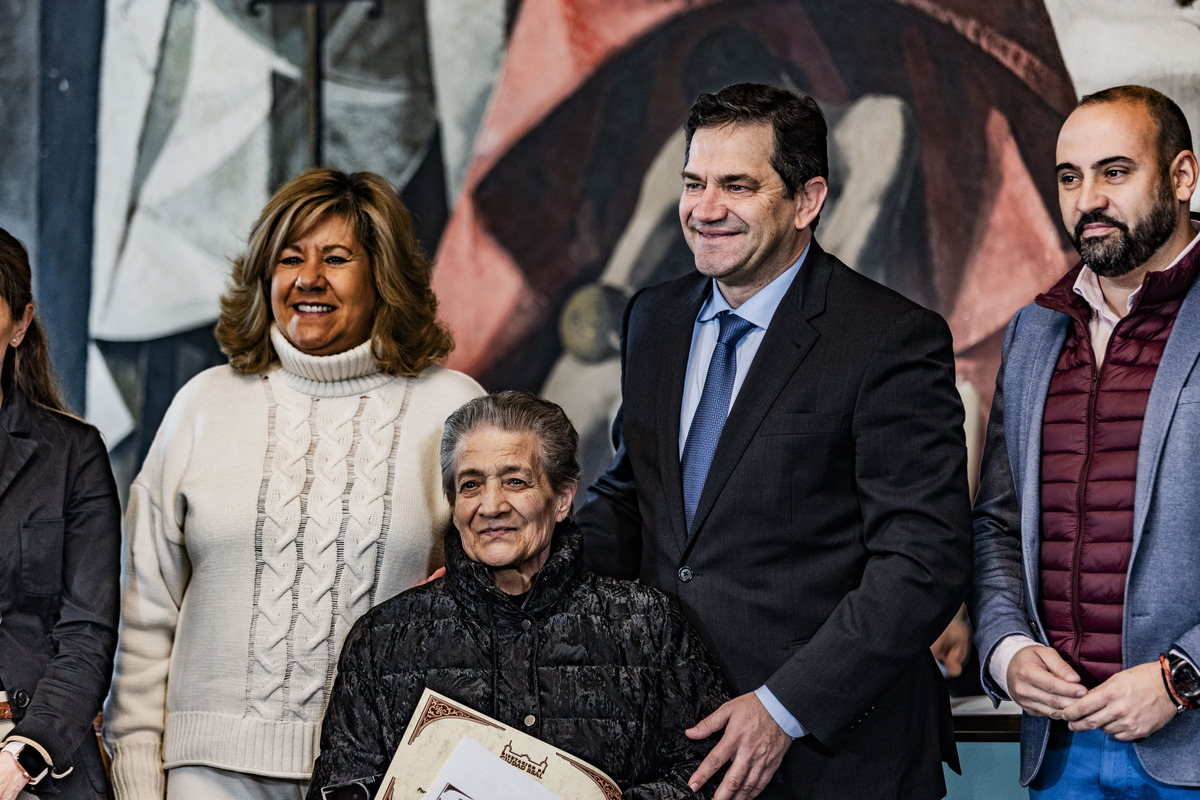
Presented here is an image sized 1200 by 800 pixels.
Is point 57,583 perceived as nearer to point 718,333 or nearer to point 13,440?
point 13,440

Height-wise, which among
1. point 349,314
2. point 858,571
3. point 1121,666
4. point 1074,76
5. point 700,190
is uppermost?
point 1074,76

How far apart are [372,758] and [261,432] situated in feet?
2.71

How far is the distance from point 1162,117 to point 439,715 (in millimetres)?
1720

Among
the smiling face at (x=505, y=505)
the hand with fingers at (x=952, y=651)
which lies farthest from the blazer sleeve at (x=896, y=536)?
the hand with fingers at (x=952, y=651)

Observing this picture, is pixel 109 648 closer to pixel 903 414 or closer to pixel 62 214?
pixel 903 414

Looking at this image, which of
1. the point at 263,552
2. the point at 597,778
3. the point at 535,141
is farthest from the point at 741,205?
the point at 535,141

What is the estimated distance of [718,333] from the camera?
2473mm

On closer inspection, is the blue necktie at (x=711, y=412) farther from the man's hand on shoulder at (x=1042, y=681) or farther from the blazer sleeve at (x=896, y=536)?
the man's hand on shoulder at (x=1042, y=681)

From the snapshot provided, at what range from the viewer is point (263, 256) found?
108 inches

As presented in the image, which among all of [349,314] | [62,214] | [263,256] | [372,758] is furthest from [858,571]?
[62,214]

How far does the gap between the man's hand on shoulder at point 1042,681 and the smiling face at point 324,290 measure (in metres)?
1.54

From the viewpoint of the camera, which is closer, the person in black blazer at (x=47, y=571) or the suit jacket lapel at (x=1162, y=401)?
the suit jacket lapel at (x=1162, y=401)

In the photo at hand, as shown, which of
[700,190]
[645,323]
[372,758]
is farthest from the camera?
[645,323]

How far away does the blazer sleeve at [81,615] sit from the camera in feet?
7.51
